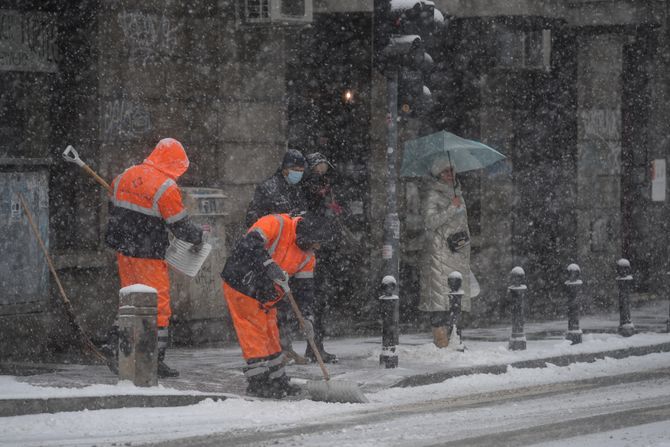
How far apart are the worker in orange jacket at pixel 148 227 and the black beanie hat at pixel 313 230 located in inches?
37.9

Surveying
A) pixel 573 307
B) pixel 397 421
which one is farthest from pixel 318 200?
pixel 397 421

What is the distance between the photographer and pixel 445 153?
13625 millimetres

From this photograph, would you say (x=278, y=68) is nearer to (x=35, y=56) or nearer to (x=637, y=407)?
(x=35, y=56)

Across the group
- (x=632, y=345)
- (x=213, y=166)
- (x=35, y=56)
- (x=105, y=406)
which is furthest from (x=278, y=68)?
(x=105, y=406)

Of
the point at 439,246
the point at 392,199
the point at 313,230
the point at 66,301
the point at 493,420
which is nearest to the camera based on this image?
the point at 493,420

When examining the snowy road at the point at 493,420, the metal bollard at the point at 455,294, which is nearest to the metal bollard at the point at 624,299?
the metal bollard at the point at 455,294

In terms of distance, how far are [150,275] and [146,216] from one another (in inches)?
18.4

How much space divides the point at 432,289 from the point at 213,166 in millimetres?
2758

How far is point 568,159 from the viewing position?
19.2m

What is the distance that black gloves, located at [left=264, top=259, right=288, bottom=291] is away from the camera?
1045cm

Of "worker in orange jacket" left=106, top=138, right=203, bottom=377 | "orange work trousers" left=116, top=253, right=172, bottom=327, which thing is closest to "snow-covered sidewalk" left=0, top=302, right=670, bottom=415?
"orange work trousers" left=116, top=253, right=172, bottom=327

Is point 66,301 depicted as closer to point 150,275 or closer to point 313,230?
point 150,275

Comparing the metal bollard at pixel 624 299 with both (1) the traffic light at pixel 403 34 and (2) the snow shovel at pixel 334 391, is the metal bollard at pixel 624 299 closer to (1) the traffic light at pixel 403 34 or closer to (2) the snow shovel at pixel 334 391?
(1) the traffic light at pixel 403 34

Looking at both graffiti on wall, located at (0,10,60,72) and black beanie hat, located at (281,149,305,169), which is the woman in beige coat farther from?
graffiti on wall, located at (0,10,60,72)
